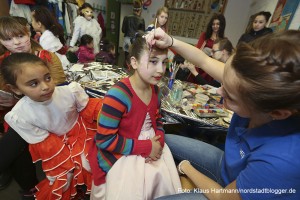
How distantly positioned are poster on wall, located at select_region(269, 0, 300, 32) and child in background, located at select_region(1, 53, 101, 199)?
270 centimetres

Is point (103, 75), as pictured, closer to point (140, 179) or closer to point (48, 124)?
point (48, 124)

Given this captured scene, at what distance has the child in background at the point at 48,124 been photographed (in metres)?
0.91

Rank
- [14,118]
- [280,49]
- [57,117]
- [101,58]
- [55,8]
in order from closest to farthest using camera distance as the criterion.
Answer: [280,49] → [14,118] → [57,117] → [101,58] → [55,8]

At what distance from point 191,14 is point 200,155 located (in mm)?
4866

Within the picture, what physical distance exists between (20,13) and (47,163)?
2966 mm

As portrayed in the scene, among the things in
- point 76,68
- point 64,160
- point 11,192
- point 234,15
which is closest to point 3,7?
point 76,68

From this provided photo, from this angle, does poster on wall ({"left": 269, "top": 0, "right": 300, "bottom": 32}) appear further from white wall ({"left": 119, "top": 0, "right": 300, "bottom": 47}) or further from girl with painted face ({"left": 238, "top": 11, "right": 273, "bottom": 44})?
white wall ({"left": 119, "top": 0, "right": 300, "bottom": 47})

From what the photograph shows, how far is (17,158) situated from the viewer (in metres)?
1.03

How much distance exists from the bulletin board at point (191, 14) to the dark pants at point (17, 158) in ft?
16.4

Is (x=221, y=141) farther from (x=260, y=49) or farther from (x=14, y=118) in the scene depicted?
(x=14, y=118)

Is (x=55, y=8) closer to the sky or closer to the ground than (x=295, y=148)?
closer to the sky

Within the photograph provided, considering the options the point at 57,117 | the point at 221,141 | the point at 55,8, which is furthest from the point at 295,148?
the point at 55,8

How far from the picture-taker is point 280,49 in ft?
1.53

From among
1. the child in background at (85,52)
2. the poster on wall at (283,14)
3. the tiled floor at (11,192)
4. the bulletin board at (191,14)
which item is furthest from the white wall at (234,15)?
the tiled floor at (11,192)
